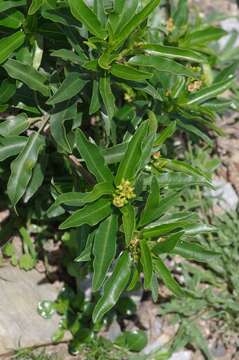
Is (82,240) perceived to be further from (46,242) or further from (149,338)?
(149,338)

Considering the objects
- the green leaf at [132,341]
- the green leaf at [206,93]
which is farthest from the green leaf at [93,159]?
the green leaf at [132,341]

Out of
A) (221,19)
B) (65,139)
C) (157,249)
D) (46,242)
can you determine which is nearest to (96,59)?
(65,139)

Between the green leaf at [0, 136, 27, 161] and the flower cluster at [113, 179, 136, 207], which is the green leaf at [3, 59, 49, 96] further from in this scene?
the flower cluster at [113, 179, 136, 207]

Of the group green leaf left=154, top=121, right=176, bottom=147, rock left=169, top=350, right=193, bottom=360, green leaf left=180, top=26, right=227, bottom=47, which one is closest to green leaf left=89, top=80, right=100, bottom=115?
green leaf left=154, top=121, right=176, bottom=147

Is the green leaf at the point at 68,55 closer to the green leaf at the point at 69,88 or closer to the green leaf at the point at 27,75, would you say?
the green leaf at the point at 69,88

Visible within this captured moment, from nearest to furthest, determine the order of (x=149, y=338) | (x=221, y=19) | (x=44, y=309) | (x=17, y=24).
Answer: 1. (x=17, y=24)
2. (x=44, y=309)
3. (x=149, y=338)
4. (x=221, y=19)

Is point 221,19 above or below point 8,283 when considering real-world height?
above

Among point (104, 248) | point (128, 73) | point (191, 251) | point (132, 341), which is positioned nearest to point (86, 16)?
point (128, 73)
